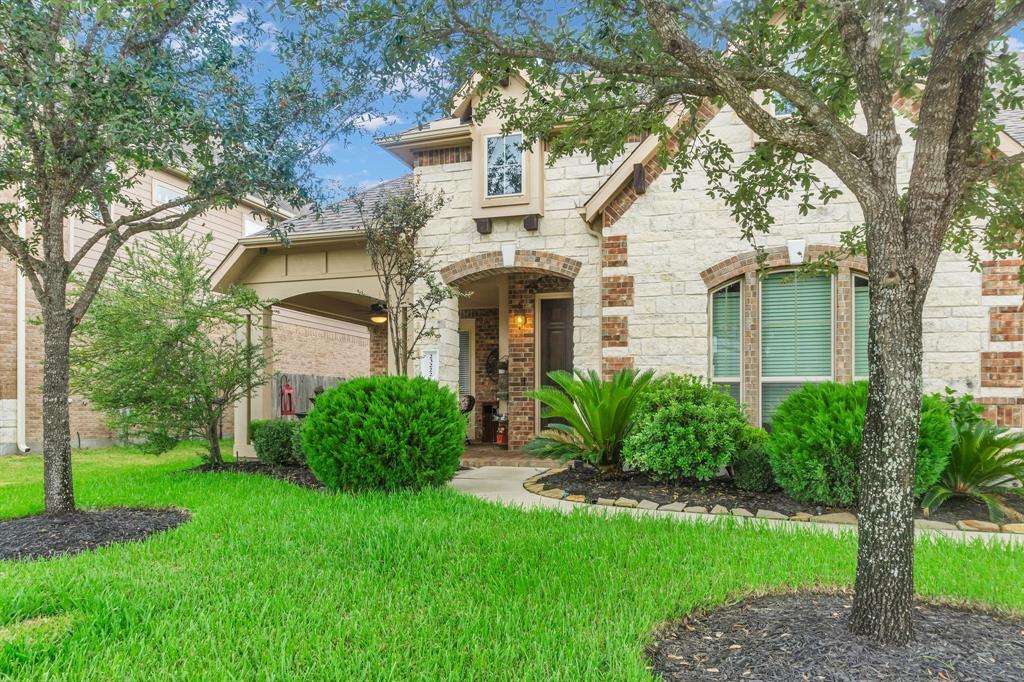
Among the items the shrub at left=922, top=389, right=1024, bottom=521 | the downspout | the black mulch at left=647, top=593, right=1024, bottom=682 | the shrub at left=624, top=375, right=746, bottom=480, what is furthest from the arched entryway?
the downspout

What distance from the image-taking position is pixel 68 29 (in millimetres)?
4949

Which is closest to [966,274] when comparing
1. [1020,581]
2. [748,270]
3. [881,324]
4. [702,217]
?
[748,270]

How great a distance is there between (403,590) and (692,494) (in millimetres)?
3683

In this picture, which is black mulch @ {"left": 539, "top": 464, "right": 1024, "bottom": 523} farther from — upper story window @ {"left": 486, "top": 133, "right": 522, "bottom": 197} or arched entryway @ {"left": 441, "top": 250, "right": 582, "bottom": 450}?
upper story window @ {"left": 486, "top": 133, "right": 522, "bottom": 197}

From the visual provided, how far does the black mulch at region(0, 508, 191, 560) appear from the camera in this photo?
4562mm

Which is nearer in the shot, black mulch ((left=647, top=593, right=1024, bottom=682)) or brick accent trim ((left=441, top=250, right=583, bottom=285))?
black mulch ((left=647, top=593, right=1024, bottom=682))

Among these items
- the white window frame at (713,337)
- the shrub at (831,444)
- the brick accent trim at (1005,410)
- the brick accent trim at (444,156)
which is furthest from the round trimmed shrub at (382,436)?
the brick accent trim at (1005,410)

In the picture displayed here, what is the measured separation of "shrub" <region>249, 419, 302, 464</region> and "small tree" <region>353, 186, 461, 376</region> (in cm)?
183

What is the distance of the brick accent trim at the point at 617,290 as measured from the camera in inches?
327

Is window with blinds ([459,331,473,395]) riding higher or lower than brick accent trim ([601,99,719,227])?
lower

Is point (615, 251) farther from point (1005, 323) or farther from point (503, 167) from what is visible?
point (1005, 323)

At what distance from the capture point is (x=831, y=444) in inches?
212

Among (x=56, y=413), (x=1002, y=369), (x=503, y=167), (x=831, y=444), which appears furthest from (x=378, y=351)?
(x=1002, y=369)

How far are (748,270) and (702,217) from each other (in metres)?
0.88
